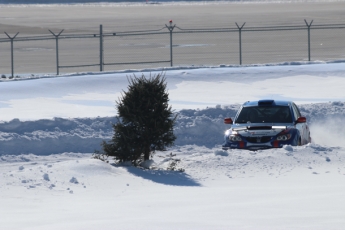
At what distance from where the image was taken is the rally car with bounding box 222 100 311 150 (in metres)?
14.5

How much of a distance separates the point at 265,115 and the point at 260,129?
867mm

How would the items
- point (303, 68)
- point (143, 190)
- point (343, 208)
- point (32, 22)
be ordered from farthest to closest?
point (32, 22) → point (303, 68) → point (143, 190) → point (343, 208)

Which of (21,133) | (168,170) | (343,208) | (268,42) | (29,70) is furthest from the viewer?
(268,42)

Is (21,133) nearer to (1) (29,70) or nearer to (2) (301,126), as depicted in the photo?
(2) (301,126)

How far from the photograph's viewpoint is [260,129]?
48.0 feet

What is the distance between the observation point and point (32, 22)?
189 feet

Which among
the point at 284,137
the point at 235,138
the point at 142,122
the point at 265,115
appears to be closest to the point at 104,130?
the point at 142,122

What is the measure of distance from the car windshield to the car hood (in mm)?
315

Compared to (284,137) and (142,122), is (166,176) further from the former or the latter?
(284,137)

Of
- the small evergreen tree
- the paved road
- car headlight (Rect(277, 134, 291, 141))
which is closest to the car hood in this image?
car headlight (Rect(277, 134, 291, 141))

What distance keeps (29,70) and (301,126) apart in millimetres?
16840

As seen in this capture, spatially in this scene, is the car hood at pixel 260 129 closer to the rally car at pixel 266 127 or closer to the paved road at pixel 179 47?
the rally car at pixel 266 127

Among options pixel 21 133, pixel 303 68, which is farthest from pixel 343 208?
pixel 303 68

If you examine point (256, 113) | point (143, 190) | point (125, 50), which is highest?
point (125, 50)
